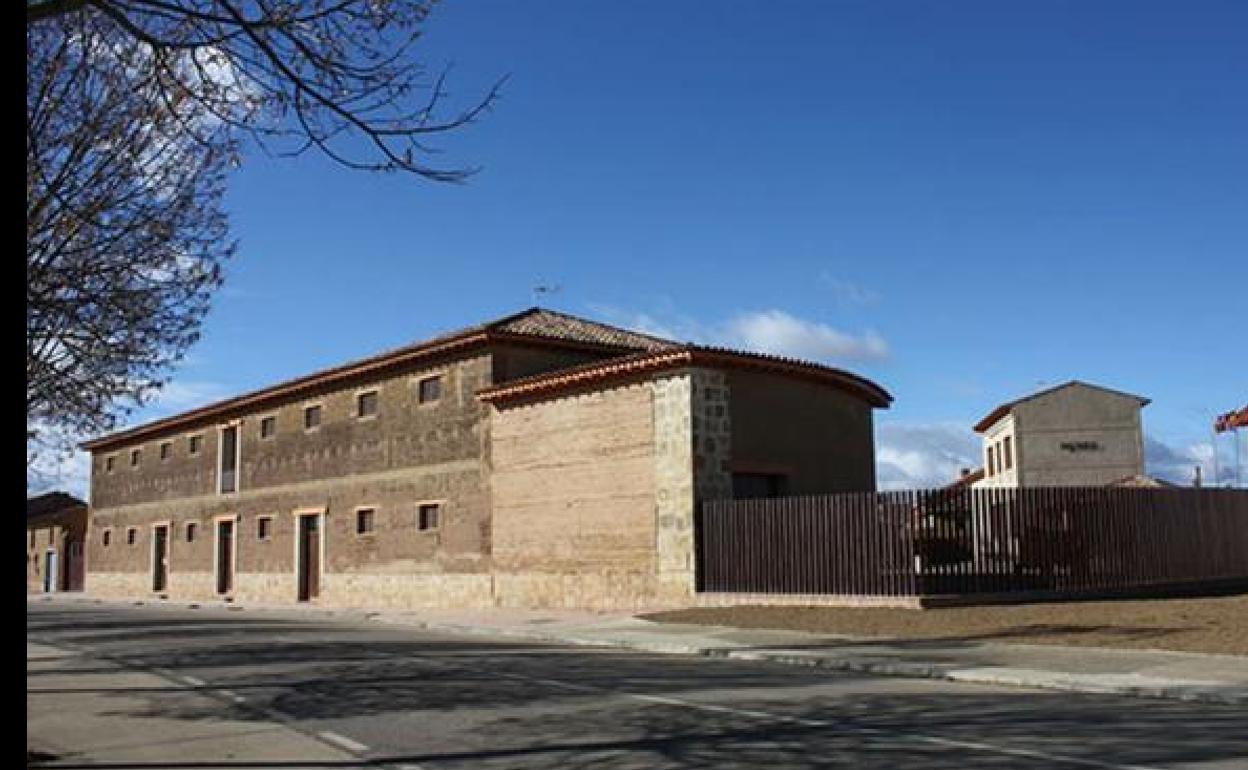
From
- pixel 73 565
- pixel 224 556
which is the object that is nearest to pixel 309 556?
pixel 224 556

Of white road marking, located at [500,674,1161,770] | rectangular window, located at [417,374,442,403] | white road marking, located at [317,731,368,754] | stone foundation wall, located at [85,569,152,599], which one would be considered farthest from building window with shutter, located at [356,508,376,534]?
white road marking, located at [317,731,368,754]

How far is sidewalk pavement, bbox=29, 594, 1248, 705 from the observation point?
43.2ft

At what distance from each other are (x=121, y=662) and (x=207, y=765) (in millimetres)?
9684

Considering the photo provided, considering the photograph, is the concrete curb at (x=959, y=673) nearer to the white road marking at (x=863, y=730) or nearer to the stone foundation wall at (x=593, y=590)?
the white road marking at (x=863, y=730)

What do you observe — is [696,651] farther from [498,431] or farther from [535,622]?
[498,431]

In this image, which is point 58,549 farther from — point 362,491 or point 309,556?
point 362,491

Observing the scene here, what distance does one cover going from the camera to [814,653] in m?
16.9

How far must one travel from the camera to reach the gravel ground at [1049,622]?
17.1 m

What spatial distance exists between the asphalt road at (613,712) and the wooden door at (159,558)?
31.9m

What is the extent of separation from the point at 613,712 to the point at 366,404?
26.0 meters

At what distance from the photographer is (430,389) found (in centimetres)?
3284

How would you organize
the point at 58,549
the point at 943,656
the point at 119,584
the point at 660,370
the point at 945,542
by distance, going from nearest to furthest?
the point at 943,656 < the point at 945,542 < the point at 660,370 < the point at 119,584 < the point at 58,549

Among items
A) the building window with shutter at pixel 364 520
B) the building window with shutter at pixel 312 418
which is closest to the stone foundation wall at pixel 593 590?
the building window with shutter at pixel 364 520
